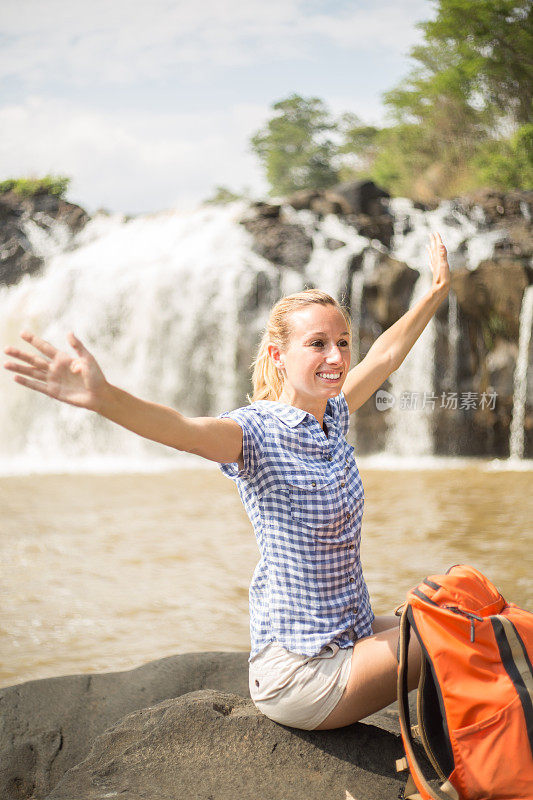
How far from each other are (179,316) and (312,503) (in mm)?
10595

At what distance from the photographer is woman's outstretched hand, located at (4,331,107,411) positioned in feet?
4.85

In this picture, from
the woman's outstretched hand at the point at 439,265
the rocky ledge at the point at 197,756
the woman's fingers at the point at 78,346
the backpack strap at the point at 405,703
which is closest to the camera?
the woman's fingers at the point at 78,346

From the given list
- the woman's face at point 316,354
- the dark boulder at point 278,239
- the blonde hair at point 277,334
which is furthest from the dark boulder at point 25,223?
the woman's face at point 316,354

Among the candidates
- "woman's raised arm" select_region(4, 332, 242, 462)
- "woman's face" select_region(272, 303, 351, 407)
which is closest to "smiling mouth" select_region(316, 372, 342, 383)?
"woman's face" select_region(272, 303, 351, 407)

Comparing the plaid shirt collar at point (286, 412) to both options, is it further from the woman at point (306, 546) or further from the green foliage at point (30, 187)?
the green foliage at point (30, 187)

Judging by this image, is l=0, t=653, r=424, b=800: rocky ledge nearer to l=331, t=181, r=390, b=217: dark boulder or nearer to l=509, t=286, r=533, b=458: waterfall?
l=509, t=286, r=533, b=458: waterfall

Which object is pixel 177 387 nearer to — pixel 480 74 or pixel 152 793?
pixel 152 793

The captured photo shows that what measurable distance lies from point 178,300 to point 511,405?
5233 mm

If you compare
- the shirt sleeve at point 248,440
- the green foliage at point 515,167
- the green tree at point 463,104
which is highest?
the green tree at point 463,104

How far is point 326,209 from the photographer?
13336mm

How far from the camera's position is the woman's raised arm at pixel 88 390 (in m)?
Result: 1.48

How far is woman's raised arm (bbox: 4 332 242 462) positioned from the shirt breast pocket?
0.34 meters

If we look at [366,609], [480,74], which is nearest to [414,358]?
[366,609]

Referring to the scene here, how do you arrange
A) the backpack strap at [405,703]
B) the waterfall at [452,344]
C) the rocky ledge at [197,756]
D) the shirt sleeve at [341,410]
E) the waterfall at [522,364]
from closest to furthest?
the backpack strap at [405,703] → the rocky ledge at [197,756] → the shirt sleeve at [341,410] → the waterfall at [522,364] → the waterfall at [452,344]
